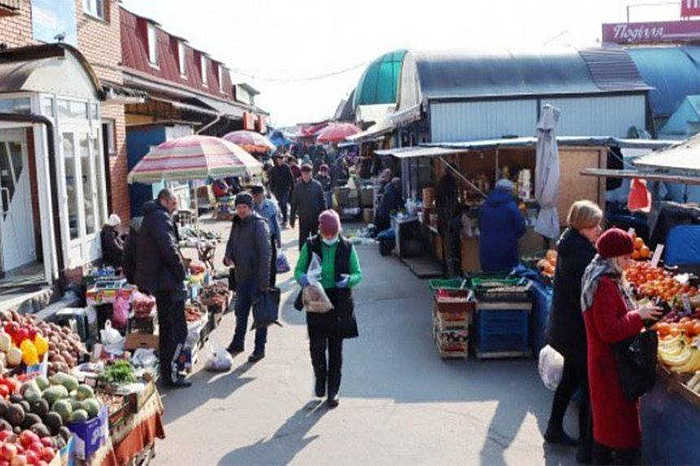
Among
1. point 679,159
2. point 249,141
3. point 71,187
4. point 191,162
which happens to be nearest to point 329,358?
point 679,159

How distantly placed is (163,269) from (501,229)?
4.64 metres

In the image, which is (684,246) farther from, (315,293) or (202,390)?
(202,390)

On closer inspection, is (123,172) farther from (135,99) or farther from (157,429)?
(157,429)

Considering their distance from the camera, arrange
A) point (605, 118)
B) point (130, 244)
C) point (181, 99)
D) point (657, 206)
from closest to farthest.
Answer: point (130, 244), point (657, 206), point (605, 118), point (181, 99)

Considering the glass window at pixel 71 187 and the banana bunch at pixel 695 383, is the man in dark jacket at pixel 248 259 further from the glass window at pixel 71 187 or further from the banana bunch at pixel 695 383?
the banana bunch at pixel 695 383

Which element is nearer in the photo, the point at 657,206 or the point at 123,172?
the point at 657,206

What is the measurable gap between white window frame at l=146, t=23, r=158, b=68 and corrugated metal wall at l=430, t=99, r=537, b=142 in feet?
43.9

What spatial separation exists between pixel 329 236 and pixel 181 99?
15363 mm

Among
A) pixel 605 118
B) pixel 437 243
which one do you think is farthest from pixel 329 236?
pixel 605 118

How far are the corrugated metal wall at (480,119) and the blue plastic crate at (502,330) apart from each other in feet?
26.0

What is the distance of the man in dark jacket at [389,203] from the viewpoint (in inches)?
671

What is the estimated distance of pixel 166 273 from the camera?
7.57 meters

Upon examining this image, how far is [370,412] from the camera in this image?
23.0 feet

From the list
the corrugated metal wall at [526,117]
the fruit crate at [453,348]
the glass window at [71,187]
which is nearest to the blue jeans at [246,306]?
the fruit crate at [453,348]
